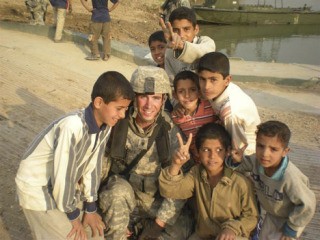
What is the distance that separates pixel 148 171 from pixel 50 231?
0.92 m

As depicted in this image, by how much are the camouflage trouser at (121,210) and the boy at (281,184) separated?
0.73 m

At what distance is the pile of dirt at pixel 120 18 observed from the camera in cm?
1283

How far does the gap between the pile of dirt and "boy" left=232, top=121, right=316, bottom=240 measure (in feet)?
34.5

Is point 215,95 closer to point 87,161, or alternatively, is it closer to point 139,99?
point 139,99

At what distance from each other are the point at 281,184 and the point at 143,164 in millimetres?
1117

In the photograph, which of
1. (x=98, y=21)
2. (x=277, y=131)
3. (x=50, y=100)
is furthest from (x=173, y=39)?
(x=98, y=21)

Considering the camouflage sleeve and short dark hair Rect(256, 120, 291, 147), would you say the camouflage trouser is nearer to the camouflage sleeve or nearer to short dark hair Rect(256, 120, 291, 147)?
the camouflage sleeve

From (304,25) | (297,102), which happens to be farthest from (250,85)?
(304,25)

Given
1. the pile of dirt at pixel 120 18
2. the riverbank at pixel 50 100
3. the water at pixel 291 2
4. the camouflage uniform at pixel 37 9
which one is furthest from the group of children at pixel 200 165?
the water at pixel 291 2

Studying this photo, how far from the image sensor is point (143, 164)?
3.00 metres

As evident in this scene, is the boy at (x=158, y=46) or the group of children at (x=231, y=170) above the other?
the boy at (x=158, y=46)

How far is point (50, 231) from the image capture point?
246 centimetres

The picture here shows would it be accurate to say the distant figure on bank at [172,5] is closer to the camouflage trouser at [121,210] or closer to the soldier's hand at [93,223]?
the camouflage trouser at [121,210]

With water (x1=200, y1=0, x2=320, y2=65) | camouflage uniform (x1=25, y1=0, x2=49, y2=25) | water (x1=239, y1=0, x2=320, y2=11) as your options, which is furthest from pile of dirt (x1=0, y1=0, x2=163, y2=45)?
water (x1=239, y1=0, x2=320, y2=11)
